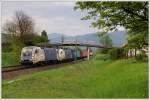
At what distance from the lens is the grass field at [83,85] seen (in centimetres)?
1256

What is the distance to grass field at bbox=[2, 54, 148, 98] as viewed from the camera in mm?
12562

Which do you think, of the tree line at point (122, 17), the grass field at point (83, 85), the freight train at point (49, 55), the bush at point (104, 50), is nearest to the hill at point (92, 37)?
the tree line at point (122, 17)

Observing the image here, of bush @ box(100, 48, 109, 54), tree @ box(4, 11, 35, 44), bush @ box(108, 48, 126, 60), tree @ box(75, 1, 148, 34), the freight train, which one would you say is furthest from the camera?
the freight train

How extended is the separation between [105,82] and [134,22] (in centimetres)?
347

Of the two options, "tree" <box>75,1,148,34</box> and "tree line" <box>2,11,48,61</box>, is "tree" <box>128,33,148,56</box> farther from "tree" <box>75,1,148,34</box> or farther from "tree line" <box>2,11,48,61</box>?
"tree line" <box>2,11,48,61</box>

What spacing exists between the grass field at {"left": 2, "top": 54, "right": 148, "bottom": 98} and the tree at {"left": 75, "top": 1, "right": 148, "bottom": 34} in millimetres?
1936

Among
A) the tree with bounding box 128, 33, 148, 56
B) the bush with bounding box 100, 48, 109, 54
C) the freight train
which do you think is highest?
the tree with bounding box 128, 33, 148, 56

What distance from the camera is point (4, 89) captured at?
522 inches

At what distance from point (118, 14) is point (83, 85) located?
3187 millimetres

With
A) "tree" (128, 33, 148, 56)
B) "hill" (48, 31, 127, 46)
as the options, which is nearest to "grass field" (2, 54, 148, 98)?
"tree" (128, 33, 148, 56)

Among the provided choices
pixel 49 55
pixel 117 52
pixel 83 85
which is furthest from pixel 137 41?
pixel 49 55

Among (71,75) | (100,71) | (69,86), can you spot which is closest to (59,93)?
(69,86)

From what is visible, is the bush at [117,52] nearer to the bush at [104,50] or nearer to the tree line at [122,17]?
the bush at [104,50]

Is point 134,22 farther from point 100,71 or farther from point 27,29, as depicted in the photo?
point 100,71
